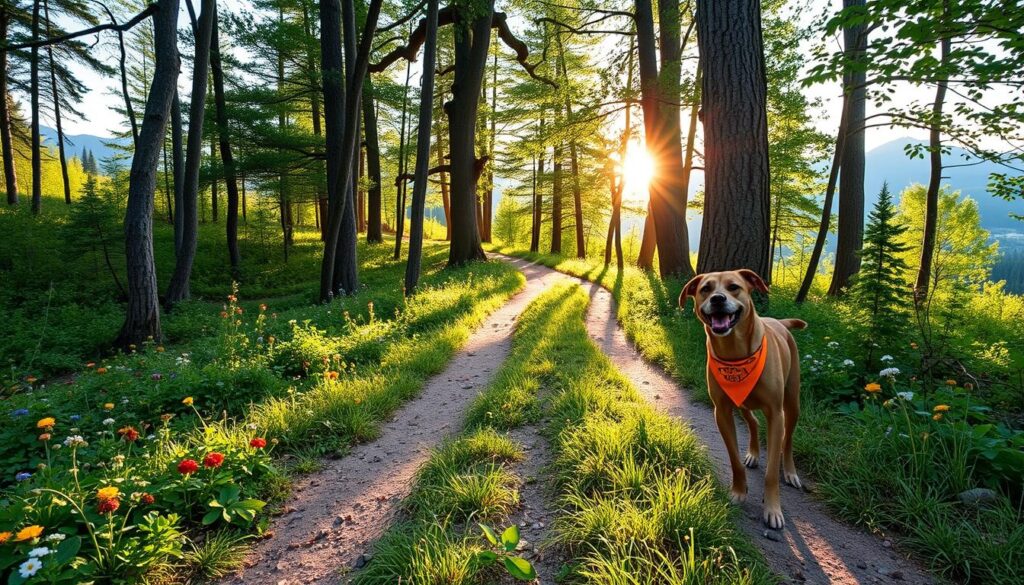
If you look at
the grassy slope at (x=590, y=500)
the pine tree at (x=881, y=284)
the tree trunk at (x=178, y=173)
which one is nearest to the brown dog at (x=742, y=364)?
the grassy slope at (x=590, y=500)

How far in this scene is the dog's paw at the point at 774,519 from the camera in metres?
2.66

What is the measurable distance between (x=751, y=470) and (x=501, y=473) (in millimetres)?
2085

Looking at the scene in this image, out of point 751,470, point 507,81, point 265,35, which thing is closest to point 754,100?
point 751,470

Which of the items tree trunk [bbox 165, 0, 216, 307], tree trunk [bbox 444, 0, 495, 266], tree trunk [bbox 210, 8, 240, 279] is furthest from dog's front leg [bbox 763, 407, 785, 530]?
tree trunk [bbox 210, 8, 240, 279]

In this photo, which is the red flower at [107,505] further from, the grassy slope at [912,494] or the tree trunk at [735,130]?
the tree trunk at [735,130]

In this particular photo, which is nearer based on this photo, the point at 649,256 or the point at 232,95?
the point at 232,95

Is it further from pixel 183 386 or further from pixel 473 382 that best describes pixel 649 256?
pixel 183 386

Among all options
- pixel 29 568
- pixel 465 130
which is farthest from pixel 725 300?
pixel 465 130

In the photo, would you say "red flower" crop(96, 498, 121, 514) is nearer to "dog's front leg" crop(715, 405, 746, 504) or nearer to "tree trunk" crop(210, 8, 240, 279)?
"dog's front leg" crop(715, 405, 746, 504)

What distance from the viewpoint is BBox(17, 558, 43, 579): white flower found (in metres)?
1.87

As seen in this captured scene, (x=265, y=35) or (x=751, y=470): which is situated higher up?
(x=265, y=35)

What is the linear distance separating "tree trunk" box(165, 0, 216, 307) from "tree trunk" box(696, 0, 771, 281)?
1277 centimetres

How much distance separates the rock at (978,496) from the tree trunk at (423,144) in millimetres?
9387

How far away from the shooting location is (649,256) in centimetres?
1709
